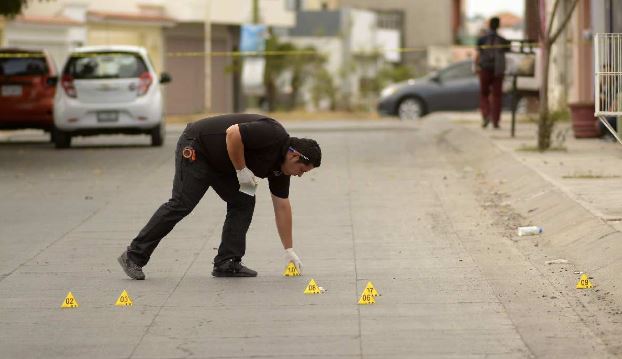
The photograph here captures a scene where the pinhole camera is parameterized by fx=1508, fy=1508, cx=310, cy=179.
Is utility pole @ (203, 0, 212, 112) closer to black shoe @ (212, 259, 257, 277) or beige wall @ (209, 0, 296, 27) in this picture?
beige wall @ (209, 0, 296, 27)

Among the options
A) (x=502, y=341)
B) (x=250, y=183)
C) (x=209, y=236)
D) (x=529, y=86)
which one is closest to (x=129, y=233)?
(x=209, y=236)

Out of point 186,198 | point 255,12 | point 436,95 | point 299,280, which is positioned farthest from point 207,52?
point 299,280

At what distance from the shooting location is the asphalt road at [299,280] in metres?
8.49

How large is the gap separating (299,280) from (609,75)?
4.17 meters

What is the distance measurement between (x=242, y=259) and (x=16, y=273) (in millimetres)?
1776

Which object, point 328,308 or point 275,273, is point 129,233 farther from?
point 328,308

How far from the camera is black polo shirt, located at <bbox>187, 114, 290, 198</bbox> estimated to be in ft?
34.3

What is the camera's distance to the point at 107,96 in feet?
82.6

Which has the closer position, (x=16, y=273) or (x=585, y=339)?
(x=585, y=339)

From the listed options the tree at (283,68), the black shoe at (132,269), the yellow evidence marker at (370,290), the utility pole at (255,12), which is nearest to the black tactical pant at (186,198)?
the black shoe at (132,269)

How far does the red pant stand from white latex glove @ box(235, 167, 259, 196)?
1506 centimetres

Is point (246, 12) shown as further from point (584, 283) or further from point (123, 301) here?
point (123, 301)

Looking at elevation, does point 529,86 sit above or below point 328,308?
above

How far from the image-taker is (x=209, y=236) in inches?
527
